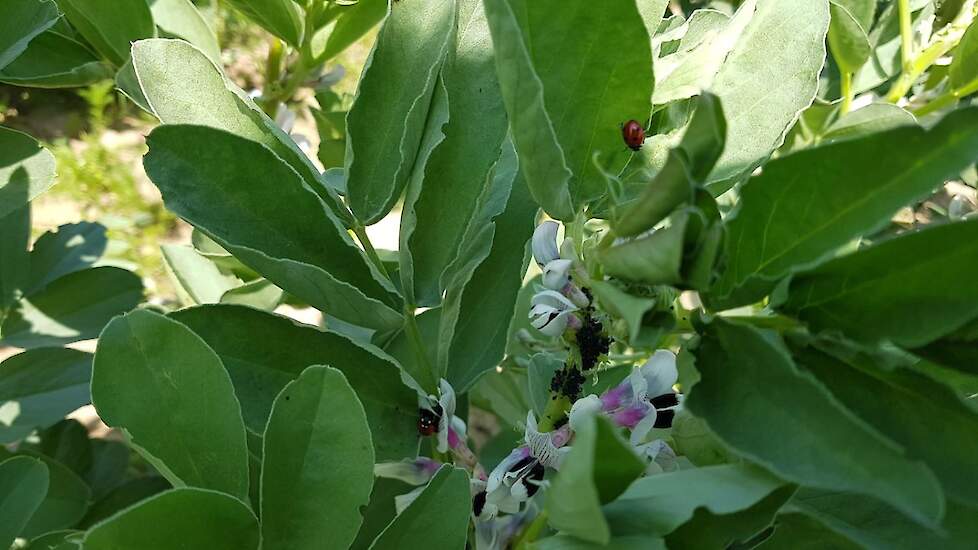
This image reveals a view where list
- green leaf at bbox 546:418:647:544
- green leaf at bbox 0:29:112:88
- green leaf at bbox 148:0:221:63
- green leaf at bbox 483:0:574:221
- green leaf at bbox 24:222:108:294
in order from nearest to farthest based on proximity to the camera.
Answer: green leaf at bbox 546:418:647:544 → green leaf at bbox 483:0:574:221 → green leaf at bbox 0:29:112:88 → green leaf at bbox 148:0:221:63 → green leaf at bbox 24:222:108:294

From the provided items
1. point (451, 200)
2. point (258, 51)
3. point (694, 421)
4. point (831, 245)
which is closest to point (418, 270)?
point (451, 200)

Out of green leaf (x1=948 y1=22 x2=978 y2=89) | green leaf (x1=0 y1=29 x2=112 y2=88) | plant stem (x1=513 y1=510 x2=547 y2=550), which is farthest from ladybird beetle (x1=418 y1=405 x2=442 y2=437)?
green leaf (x1=948 y1=22 x2=978 y2=89)

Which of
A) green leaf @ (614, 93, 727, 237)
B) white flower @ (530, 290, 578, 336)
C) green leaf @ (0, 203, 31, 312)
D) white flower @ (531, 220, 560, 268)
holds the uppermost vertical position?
green leaf @ (614, 93, 727, 237)

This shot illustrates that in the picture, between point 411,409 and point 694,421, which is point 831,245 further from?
point 411,409

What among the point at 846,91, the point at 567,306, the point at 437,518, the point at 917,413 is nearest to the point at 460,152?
the point at 567,306

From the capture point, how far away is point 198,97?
0.66 meters

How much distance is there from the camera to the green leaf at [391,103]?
0.69 metres

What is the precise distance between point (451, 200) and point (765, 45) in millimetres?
266

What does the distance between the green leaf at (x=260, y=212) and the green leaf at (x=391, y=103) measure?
0.07 m

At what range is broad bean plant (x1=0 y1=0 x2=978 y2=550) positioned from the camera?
437mm

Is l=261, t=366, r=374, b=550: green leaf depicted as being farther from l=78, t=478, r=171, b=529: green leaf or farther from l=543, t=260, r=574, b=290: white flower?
l=78, t=478, r=171, b=529: green leaf

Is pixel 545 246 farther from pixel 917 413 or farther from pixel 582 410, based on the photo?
pixel 917 413

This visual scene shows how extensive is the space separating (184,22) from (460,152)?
59cm

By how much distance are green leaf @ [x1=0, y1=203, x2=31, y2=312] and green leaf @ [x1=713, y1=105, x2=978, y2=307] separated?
3.52ft
